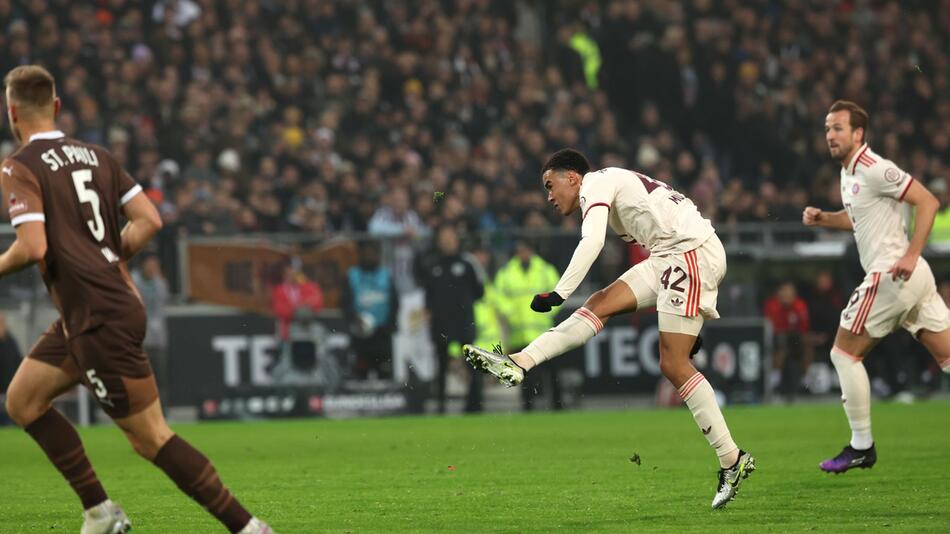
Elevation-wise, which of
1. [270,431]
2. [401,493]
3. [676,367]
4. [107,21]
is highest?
[107,21]

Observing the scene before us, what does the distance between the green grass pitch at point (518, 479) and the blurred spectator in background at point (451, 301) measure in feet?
6.30

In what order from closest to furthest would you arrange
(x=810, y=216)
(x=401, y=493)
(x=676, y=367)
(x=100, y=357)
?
(x=100, y=357) → (x=676, y=367) → (x=401, y=493) → (x=810, y=216)

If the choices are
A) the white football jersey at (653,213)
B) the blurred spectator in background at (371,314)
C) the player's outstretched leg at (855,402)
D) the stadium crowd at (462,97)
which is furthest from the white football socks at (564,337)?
the stadium crowd at (462,97)

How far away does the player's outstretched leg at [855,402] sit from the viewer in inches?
382

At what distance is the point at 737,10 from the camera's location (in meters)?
25.8

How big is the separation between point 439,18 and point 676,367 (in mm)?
15957

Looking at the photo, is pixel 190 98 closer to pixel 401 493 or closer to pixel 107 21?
pixel 107 21

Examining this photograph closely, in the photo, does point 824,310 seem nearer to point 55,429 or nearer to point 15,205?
point 55,429

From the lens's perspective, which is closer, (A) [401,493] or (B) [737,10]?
(A) [401,493]

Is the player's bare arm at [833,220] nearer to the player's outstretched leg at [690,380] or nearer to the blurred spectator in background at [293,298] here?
the player's outstretched leg at [690,380]

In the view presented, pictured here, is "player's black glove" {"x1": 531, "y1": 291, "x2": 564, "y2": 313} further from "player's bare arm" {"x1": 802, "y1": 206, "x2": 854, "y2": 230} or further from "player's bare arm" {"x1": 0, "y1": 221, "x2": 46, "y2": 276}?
"player's bare arm" {"x1": 802, "y1": 206, "x2": 854, "y2": 230}

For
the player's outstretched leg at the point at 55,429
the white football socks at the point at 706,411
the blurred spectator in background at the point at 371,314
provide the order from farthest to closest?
the blurred spectator in background at the point at 371,314, the white football socks at the point at 706,411, the player's outstretched leg at the point at 55,429

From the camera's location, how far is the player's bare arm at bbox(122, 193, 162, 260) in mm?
6414

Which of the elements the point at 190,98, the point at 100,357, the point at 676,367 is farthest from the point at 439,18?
the point at 100,357
